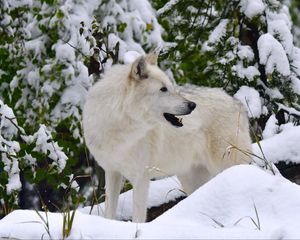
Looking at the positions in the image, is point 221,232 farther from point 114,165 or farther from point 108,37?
point 108,37

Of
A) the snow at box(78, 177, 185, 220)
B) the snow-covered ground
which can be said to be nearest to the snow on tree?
the snow at box(78, 177, 185, 220)

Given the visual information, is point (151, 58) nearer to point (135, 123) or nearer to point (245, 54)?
point (135, 123)

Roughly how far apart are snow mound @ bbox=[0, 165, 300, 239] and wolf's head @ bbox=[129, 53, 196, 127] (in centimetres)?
211

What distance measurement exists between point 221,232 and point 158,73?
115 inches

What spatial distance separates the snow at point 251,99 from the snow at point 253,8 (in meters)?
0.97

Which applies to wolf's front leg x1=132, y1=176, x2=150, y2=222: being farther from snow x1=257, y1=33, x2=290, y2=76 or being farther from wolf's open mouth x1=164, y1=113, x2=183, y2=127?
snow x1=257, y1=33, x2=290, y2=76

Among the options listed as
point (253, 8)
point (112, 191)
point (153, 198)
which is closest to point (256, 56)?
point (253, 8)

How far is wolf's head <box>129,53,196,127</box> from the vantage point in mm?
5418

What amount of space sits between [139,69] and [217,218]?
2.51 m

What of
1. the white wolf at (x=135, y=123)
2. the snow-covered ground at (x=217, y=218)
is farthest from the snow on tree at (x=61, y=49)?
the snow-covered ground at (x=217, y=218)

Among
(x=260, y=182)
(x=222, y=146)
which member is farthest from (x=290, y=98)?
(x=260, y=182)

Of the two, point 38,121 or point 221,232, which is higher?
point 221,232

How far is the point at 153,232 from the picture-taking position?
2855mm

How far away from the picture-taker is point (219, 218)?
313 centimetres
